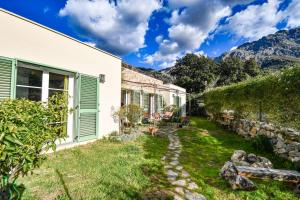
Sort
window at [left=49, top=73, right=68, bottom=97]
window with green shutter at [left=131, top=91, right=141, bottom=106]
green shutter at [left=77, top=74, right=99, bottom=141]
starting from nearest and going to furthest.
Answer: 1. window at [left=49, top=73, right=68, bottom=97]
2. green shutter at [left=77, top=74, right=99, bottom=141]
3. window with green shutter at [left=131, top=91, right=141, bottom=106]

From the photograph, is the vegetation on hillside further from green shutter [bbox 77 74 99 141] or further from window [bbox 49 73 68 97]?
window [bbox 49 73 68 97]

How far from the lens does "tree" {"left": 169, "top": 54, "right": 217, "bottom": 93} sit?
35812 mm

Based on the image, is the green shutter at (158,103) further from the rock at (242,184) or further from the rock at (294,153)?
the rock at (242,184)

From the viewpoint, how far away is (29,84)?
619cm

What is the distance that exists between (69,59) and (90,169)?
4.24 m

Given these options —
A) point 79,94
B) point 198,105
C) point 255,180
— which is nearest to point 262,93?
point 255,180

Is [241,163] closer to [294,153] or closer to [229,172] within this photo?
[229,172]

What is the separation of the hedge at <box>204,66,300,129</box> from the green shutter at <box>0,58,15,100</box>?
848cm

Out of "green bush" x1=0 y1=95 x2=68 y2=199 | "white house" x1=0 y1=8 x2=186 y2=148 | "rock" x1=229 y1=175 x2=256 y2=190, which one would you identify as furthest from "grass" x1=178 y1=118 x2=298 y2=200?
"white house" x1=0 y1=8 x2=186 y2=148

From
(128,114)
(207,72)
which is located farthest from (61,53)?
(207,72)

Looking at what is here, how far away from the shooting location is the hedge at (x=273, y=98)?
22.0 feet

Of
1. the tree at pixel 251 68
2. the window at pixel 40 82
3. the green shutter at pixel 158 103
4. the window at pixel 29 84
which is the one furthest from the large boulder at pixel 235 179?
the tree at pixel 251 68

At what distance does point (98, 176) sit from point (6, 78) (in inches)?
141

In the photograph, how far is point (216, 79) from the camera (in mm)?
38062
